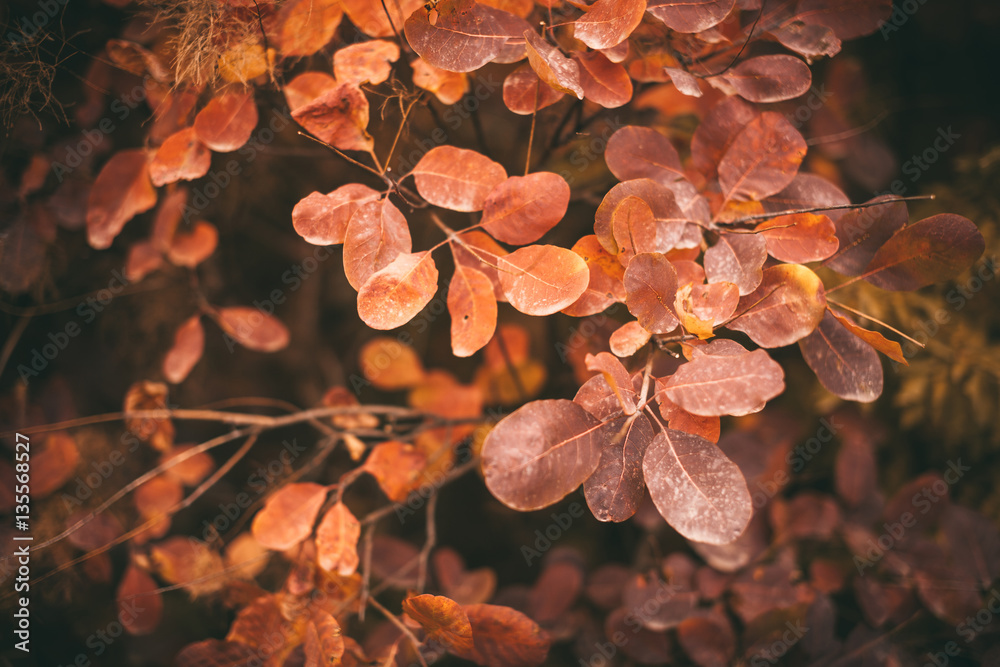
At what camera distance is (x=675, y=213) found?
0.59m

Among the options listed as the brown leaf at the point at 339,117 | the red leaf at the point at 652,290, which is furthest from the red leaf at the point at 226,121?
the red leaf at the point at 652,290

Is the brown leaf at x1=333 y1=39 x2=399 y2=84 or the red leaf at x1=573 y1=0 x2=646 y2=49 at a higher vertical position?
the brown leaf at x1=333 y1=39 x2=399 y2=84

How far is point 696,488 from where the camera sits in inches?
19.2

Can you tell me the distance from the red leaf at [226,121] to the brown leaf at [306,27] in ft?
0.31

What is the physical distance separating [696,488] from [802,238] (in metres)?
0.35

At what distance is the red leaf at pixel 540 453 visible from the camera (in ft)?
Result: 1.52

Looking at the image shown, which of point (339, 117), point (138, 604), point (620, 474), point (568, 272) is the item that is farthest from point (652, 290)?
point (138, 604)

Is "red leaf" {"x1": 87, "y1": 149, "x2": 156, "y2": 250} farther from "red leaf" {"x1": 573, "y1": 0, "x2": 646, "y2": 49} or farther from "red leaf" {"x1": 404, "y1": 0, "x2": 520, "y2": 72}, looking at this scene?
"red leaf" {"x1": 573, "y1": 0, "x2": 646, "y2": 49}

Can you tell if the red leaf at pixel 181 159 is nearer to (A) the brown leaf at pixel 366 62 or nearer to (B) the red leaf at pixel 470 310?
(A) the brown leaf at pixel 366 62

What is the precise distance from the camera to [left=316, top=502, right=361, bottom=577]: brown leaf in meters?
0.71

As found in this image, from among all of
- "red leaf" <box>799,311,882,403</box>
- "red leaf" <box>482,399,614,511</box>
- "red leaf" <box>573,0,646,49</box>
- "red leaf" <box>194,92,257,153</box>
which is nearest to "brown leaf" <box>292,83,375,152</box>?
"red leaf" <box>194,92,257,153</box>

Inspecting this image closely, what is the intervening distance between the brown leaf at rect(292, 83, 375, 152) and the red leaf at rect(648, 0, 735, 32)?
37cm

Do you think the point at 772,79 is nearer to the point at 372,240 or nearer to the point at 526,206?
the point at 526,206

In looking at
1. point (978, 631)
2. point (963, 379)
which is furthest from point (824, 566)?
point (963, 379)
